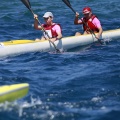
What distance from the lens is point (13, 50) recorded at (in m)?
10.8

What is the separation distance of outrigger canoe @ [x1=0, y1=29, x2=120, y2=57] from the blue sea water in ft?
0.53

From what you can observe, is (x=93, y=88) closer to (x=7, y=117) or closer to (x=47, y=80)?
(x=47, y=80)

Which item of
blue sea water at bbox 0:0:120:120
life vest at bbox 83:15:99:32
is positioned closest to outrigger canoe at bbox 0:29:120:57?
blue sea water at bbox 0:0:120:120

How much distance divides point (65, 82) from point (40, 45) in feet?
10.0

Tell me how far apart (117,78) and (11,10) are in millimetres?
11486

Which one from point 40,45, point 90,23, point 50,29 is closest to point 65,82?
point 40,45

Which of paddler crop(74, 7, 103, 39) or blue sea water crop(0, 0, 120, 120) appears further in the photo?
paddler crop(74, 7, 103, 39)

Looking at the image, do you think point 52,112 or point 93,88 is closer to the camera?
point 52,112

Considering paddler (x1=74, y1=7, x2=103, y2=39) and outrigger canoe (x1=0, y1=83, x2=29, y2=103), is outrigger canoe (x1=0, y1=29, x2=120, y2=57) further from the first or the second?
outrigger canoe (x1=0, y1=83, x2=29, y2=103)

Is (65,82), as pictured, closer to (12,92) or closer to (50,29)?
(12,92)

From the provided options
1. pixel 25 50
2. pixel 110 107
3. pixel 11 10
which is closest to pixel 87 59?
pixel 25 50

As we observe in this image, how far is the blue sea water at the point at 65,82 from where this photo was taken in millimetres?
6656

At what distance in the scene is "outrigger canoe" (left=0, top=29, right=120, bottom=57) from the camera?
1072 centimetres

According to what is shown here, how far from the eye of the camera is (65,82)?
828 centimetres
